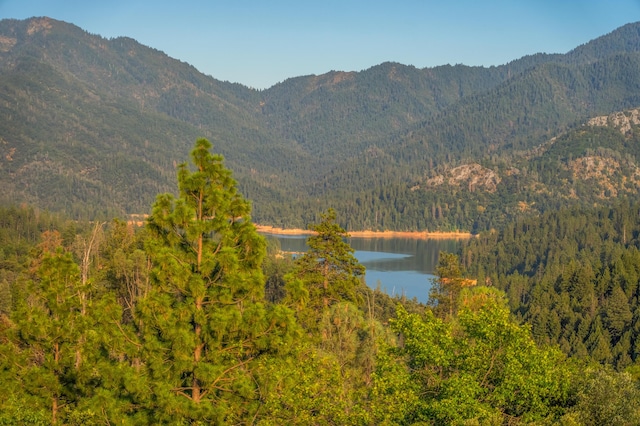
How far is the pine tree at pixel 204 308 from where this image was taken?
29.3 meters

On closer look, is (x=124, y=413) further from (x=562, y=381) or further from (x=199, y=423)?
(x=562, y=381)

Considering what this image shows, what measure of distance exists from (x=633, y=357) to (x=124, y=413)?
8197 centimetres

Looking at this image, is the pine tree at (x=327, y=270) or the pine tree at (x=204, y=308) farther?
the pine tree at (x=327, y=270)

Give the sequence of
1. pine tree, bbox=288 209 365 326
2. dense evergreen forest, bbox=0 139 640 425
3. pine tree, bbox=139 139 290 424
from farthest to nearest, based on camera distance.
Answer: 1. pine tree, bbox=288 209 365 326
2. pine tree, bbox=139 139 290 424
3. dense evergreen forest, bbox=0 139 640 425

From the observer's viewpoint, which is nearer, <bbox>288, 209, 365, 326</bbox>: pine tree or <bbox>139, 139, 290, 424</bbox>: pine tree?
<bbox>139, 139, 290, 424</bbox>: pine tree

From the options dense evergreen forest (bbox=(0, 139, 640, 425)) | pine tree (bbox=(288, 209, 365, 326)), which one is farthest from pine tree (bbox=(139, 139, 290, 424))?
pine tree (bbox=(288, 209, 365, 326))

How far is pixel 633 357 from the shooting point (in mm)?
96062

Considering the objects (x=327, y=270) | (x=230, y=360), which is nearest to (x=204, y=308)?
(x=230, y=360)

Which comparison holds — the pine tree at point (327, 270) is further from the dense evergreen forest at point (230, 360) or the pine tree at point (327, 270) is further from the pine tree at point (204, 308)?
the pine tree at point (204, 308)

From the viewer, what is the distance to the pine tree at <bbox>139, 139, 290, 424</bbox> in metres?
29.3

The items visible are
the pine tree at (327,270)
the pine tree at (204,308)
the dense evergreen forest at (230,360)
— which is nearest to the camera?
the dense evergreen forest at (230,360)

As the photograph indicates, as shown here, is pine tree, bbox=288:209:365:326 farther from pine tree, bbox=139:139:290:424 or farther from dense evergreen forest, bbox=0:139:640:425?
pine tree, bbox=139:139:290:424

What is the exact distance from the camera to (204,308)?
3075 centimetres

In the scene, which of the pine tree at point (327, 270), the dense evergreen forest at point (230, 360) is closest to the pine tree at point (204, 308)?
the dense evergreen forest at point (230, 360)
